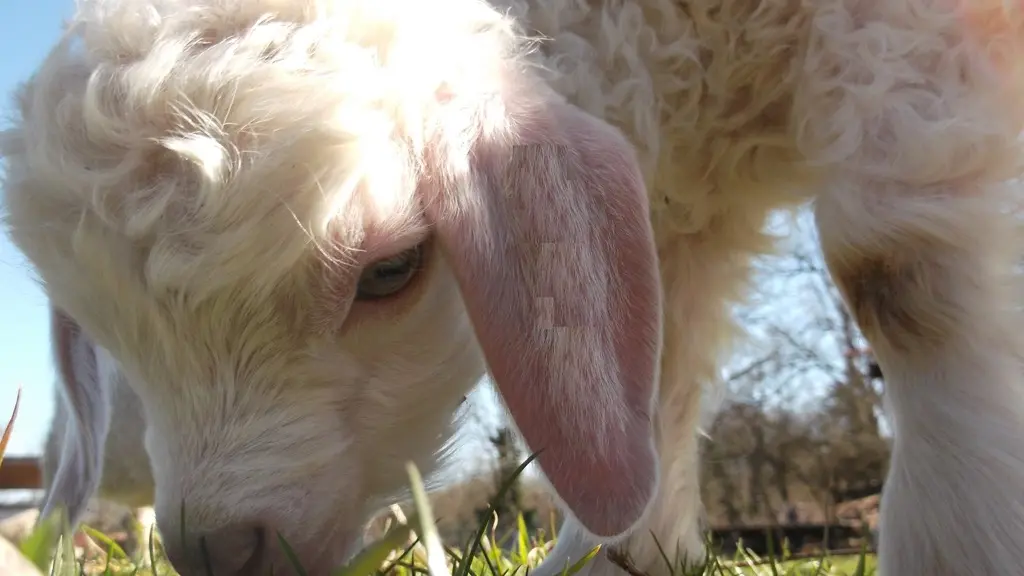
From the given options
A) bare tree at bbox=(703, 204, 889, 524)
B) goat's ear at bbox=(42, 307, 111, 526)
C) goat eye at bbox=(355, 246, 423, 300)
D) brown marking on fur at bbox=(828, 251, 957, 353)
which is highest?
goat eye at bbox=(355, 246, 423, 300)

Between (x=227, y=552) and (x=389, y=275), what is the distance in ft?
1.40

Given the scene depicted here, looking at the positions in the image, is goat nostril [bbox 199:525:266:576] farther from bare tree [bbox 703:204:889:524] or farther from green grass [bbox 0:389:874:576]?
bare tree [bbox 703:204:889:524]

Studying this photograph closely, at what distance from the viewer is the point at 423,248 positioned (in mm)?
1298

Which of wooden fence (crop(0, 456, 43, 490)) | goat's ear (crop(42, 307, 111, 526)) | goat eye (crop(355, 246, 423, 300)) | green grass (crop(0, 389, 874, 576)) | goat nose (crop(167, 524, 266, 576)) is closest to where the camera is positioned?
green grass (crop(0, 389, 874, 576))

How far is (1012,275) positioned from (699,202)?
0.68 metres

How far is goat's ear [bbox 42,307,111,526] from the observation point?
1.79 m

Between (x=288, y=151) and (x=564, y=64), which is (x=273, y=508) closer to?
(x=288, y=151)

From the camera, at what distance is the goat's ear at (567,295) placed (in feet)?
3.82

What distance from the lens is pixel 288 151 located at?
1.18 m

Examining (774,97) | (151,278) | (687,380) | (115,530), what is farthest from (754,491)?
(151,278)

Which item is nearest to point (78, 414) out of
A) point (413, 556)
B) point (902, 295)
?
point (413, 556)

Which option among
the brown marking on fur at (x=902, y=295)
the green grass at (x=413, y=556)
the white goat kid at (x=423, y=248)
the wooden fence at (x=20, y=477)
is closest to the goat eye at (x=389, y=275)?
the white goat kid at (x=423, y=248)

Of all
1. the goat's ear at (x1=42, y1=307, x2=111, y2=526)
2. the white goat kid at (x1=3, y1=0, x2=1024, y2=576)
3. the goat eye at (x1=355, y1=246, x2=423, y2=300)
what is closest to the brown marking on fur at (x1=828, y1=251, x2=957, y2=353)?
the white goat kid at (x1=3, y1=0, x2=1024, y2=576)

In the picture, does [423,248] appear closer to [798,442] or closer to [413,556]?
[413,556]
